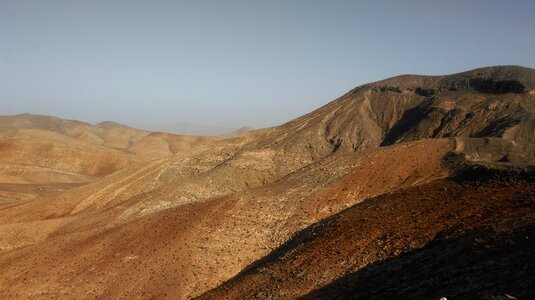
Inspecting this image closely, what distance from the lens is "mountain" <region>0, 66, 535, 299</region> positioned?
1652 cm

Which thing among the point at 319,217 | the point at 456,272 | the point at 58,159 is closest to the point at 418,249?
the point at 456,272

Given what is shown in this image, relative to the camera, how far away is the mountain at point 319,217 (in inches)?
650

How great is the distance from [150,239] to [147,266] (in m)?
2.93

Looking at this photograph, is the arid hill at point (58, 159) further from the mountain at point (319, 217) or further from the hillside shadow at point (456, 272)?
the hillside shadow at point (456, 272)

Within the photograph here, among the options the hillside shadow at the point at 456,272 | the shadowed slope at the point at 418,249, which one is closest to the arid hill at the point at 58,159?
the shadowed slope at the point at 418,249

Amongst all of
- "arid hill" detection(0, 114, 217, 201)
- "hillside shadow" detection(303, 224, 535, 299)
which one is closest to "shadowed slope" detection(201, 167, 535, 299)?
"hillside shadow" detection(303, 224, 535, 299)

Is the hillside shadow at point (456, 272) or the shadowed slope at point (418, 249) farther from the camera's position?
the shadowed slope at point (418, 249)

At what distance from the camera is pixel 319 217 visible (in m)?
26.5

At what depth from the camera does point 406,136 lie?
43469mm

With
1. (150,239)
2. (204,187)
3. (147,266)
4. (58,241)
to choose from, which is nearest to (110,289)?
(147,266)

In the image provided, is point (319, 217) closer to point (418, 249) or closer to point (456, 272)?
point (418, 249)

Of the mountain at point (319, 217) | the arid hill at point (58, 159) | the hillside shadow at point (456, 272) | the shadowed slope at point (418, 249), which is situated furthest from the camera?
the arid hill at point (58, 159)

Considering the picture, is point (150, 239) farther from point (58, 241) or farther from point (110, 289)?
point (58, 241)

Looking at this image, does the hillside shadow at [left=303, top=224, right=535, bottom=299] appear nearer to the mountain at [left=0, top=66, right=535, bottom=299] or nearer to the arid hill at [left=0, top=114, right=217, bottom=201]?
the mountain at [left=0, top=66, right=535, bottom=299]
